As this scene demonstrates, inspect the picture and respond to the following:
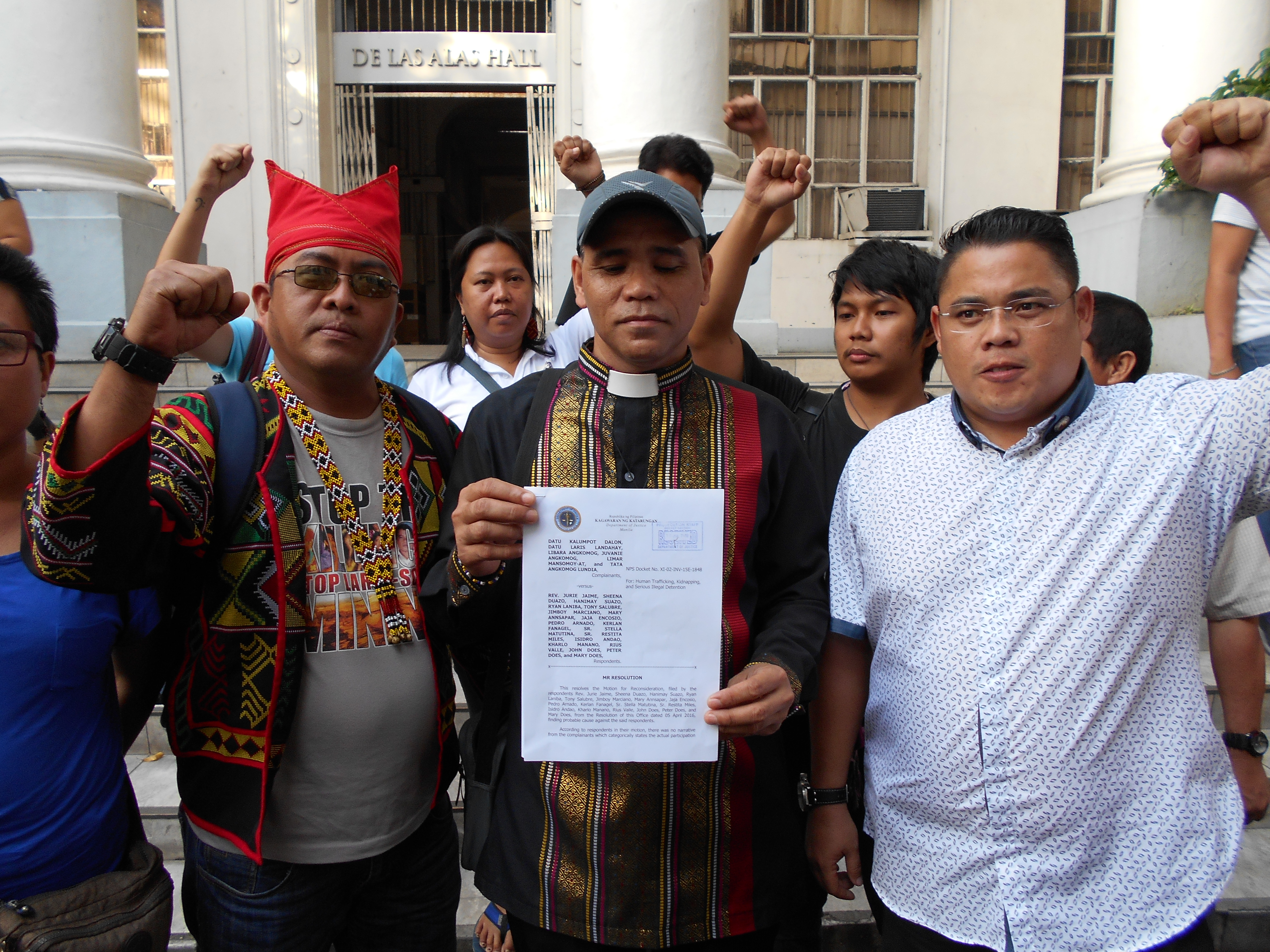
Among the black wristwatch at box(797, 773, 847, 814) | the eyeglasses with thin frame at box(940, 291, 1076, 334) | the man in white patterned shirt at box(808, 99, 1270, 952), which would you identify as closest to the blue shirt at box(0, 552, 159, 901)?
the black wristwatch at box(797, 773, 847, 814)

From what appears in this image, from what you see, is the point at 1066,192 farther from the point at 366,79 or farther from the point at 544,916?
the point at 544,916

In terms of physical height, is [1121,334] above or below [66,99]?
below

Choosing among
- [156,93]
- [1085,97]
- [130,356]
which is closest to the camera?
[130,356]

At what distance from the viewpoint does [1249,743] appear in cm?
227

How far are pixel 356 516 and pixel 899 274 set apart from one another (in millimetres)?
1809

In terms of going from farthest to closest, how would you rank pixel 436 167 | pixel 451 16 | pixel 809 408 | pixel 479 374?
1. pixel 436 167
2. pixel 451 16
3. pixel 479 374
4. pixel 809 408

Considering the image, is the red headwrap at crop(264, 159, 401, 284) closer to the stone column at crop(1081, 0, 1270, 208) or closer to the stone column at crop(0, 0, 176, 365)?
the stone column at crop(0, 0, 176, 365)

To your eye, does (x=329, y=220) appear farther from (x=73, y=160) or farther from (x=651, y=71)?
(x=73, y=160)

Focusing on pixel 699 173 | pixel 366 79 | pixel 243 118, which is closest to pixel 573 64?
pixel 366 79

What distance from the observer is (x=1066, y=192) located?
373 inches

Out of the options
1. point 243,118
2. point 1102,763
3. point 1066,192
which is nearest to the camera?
point 1102,763

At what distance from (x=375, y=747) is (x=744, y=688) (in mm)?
813

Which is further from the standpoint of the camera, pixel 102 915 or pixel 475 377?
pixel 475 377

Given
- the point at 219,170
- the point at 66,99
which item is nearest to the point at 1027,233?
the point at 219,170
